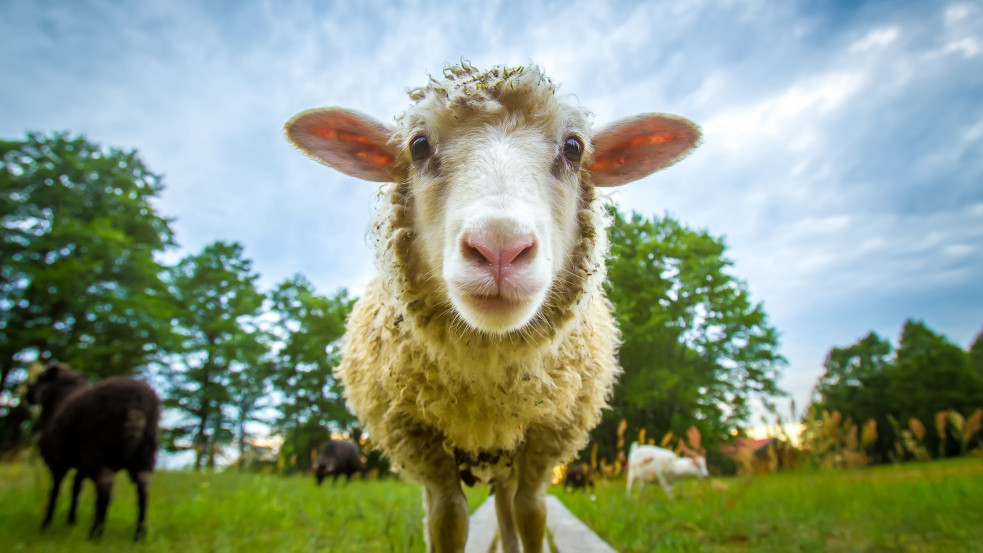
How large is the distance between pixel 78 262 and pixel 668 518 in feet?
48.6

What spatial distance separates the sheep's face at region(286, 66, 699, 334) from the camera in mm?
1390

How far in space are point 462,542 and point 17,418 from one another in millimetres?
9838

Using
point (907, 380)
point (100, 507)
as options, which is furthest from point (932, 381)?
point (100, 507)

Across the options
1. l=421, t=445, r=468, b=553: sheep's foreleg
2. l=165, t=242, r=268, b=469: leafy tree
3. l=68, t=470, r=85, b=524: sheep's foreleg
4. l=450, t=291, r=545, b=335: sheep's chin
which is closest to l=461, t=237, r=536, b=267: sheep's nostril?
A: l=450, t=291, r=545, b=335: sheep's chin

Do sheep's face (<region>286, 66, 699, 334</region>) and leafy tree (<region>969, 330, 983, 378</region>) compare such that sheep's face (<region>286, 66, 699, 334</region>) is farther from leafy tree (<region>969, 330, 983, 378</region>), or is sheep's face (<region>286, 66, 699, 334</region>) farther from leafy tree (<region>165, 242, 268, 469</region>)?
leafy tree (<region>969, 330, 983, 378</region>)

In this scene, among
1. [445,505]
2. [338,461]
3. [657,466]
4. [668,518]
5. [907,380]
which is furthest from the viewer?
[907,380]

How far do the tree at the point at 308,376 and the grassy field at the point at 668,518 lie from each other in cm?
1325

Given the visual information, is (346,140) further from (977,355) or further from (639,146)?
(977,355)

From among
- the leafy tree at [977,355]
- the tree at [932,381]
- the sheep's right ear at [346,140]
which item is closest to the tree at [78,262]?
the sheep's right ear at [346,140]

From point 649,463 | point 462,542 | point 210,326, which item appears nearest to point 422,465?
point 462,542

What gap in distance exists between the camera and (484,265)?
138 centimetres

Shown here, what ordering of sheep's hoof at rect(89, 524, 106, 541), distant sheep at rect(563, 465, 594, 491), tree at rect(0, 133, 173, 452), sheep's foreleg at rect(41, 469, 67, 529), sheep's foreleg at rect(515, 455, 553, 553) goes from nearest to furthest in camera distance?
A: sheep's foreleg at rect(515, 455, 553, 553) → sheep's hoof at rect(89, 524, 106, 541) → sheep's foreleg at rect(41, 469, 67, 529) → distant sheep at rect(563, 465, 594, 491) → tree at rect(0, 133, 173, 452)

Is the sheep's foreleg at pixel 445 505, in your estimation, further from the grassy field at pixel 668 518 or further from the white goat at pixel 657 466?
the white goat at pixel 657 466

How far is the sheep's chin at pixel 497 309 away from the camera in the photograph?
56.4 inches
